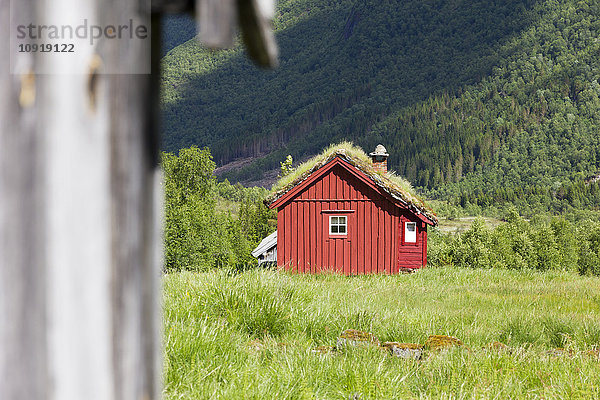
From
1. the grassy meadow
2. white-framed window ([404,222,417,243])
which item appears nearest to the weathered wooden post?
the grassy meadow

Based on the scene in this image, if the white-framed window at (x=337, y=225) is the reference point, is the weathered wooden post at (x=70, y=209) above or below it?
above

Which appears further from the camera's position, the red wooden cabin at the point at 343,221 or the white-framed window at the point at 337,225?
the white-framed window at the point at 337,225

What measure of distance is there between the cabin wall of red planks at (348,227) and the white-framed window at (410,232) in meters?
0.16

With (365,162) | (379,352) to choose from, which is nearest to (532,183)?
(365,162)

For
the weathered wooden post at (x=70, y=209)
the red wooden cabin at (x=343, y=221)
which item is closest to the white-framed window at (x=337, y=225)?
the red wooden cabin at (x=343, y=221)

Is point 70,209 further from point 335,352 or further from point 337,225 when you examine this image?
point 337,225

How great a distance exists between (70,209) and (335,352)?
441 centimetres

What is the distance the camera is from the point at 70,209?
3.02 feet

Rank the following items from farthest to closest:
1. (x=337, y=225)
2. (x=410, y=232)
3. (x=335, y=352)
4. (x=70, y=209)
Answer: (x=410, y=232), (x=337, y=225), (x=335, y=352), (x=70, y=209)

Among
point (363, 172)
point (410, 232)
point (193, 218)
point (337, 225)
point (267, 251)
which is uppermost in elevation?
point (363, 172)

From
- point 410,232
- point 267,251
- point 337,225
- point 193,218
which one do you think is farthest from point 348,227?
point 267,251

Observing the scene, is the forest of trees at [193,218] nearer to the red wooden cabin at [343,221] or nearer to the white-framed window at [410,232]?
the red wooden cabin at [343,221]

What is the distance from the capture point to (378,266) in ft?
65.0

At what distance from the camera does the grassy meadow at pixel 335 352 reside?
3.90 metres
